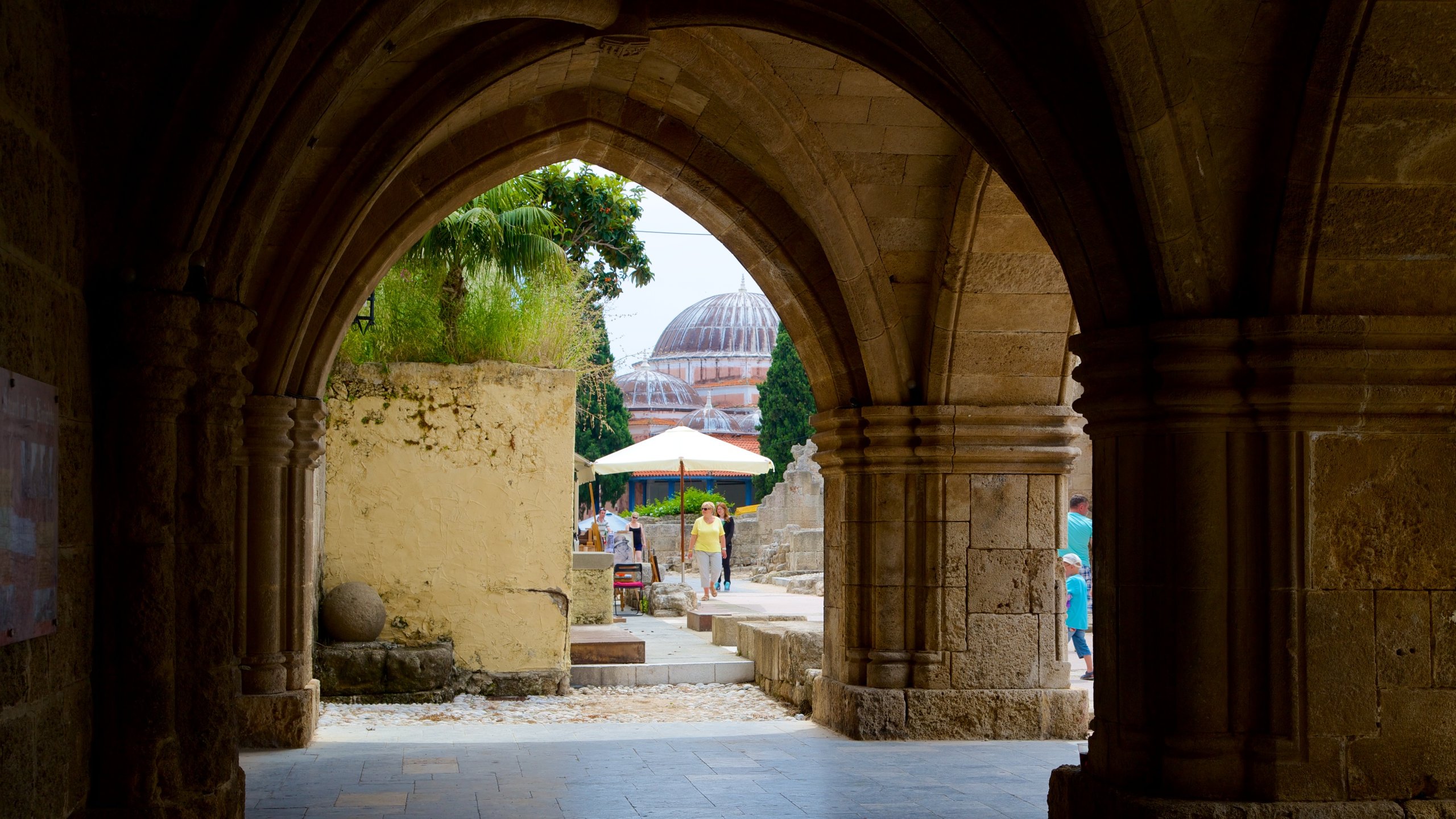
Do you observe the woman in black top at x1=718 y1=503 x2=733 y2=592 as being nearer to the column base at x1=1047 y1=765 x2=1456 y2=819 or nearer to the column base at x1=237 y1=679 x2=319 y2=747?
the column base at x1=237 y1=679 x2=319 y2=747

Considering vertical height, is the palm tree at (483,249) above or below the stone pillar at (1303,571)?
above

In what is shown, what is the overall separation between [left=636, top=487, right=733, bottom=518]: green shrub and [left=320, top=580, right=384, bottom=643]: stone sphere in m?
13.6

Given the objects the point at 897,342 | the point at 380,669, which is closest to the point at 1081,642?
the point at 897,342

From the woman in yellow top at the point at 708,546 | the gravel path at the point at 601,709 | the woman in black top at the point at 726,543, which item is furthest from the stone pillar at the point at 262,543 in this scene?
the woman in black top at the point at 726,543

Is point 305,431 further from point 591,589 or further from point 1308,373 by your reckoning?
point 591,589

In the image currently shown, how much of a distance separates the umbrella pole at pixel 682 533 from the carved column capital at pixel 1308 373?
13.4 meters

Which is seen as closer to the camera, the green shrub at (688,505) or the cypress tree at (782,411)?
the green shrub at (688,505)

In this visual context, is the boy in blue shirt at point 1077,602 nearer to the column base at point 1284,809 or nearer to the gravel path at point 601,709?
the gravel path at point 601,709

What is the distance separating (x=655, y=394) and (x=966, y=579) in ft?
136

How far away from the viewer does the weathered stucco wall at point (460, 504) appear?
859 cm

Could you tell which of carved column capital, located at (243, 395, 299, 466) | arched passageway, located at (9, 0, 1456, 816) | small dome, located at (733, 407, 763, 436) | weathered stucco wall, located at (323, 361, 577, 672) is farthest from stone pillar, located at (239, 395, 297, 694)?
small dome, located at (733, 407, 763, 436)

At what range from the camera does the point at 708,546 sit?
15.4 m

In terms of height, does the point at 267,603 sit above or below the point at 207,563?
below

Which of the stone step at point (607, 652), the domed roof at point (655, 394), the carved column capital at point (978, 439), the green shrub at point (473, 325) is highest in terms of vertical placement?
the domed roof at point (655, 394)
